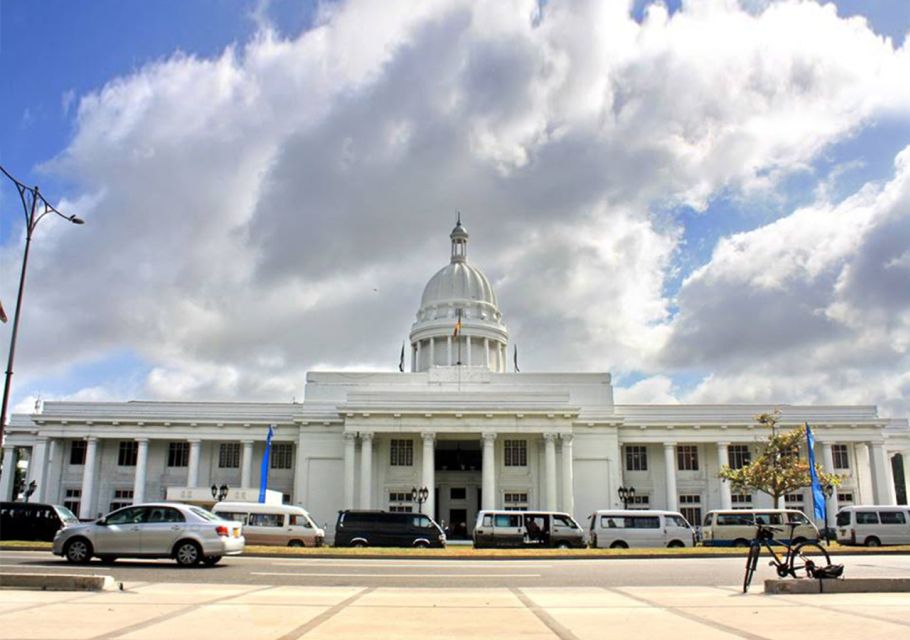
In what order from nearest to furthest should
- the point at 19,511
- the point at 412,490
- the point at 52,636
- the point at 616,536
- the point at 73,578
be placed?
1. the point at 52,636
2. the point at 73,578
3. the point at 19,511
4. the point at 616,536
5. the point at 412,490

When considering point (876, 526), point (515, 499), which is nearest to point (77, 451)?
point (515, 499)

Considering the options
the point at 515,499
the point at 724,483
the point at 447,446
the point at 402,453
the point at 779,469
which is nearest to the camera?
the point at 779,469

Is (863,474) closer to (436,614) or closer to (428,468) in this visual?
(428,468)

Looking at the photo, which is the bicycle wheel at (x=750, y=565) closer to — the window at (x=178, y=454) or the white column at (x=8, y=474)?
the window at (x=178, y=454)

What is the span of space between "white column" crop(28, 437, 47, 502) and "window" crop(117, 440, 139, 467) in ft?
17.4

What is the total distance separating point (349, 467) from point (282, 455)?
29.8ft

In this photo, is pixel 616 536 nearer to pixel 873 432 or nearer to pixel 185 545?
pixel 185 545

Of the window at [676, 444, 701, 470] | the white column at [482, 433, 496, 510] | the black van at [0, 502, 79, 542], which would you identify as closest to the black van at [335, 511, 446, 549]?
the black van at [0, 502, 79, 542]

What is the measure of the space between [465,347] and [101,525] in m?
53.8

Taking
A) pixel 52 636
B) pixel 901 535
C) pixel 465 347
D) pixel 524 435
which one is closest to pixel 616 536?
pixel 901 535

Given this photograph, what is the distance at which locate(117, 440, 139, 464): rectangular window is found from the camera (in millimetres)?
61688

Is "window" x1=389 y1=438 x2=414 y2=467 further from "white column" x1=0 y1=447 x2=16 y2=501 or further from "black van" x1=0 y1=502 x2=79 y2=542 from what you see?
"white column" x1=0 y1=447 x2=16 y2=501

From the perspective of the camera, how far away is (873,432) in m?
58.9

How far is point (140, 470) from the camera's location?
5941 centimetres
